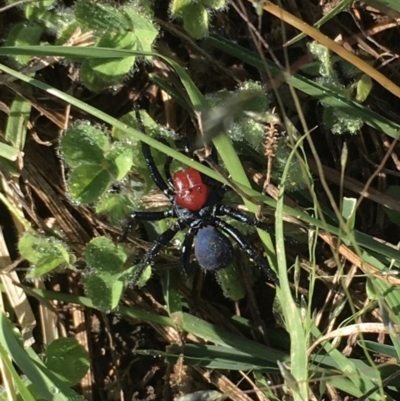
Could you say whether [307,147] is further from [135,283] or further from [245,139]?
[135,283]

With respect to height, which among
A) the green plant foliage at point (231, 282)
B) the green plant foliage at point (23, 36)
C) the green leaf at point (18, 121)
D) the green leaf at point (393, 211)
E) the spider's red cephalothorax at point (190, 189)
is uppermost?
the green plant foliage at point (23, 36)

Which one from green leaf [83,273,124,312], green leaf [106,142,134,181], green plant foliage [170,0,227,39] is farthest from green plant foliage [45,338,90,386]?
green plant foliage [170,0,227,39]

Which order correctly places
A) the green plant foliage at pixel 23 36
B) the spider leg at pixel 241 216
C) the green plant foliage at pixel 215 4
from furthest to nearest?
1. the green plant foliage at pixel 23 36
2. the spider leg at pixel 241 216
3. the green plant foliage at pixel 215 4

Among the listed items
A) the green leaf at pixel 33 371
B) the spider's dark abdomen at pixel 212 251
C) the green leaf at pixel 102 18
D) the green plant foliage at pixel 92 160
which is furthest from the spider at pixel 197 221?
the green leaf at pixel 33 371

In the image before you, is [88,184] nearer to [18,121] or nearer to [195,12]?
[18,121]

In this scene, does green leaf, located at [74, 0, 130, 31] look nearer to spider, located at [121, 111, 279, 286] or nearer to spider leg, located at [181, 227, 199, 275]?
spider, located at [121, 111, 279, 286]

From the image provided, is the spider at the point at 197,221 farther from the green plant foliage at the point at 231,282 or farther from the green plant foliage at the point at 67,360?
the green plant foliage at the point at 67,360
